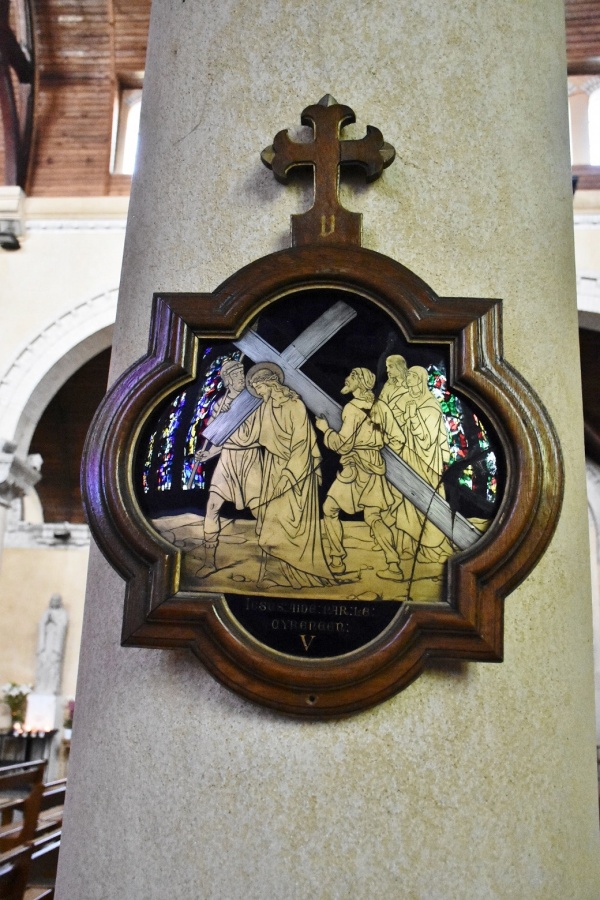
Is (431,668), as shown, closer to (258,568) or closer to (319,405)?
(258,568)

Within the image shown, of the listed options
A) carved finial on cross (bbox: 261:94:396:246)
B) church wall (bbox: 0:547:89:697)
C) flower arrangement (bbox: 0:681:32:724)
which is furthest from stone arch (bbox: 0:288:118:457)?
carved finial on cross (bbox: 261:94:396:246)

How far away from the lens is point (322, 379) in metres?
1.57

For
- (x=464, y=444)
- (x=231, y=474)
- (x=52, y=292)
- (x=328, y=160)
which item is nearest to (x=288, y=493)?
(x=231, y=474)

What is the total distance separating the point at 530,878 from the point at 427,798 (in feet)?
0.73

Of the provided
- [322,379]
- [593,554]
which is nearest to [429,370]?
[322,379]

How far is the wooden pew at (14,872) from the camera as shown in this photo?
3121 millimetres

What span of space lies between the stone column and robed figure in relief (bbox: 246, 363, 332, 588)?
26 cm

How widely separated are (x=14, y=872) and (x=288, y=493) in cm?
253

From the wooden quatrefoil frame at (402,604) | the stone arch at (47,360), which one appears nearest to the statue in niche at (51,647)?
the stone arch at (47,360)

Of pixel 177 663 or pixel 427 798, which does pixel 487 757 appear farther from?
pixel 177 663

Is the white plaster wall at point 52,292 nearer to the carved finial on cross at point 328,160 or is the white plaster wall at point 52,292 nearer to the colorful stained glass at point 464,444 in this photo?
the carved finial on cross at point 328,160

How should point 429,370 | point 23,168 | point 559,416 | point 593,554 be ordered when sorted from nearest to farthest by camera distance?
point 429,370, point 559,416, point 23,168, point 593,554

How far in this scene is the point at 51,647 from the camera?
1166 centimetres

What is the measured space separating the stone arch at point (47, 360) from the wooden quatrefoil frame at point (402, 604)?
21.9ft
